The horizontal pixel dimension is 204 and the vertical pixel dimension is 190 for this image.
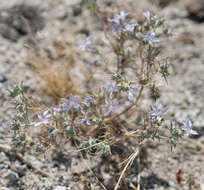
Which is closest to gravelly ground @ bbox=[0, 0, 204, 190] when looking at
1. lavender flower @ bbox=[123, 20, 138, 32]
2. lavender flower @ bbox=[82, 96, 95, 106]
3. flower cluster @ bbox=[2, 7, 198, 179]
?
flower cluster @ bbox=[2, 7, 198, 179]

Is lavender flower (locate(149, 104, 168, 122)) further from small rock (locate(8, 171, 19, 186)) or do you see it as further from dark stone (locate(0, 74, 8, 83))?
dark stone (locate(0, 74, 8, 83))

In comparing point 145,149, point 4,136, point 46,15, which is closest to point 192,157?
point 145,149

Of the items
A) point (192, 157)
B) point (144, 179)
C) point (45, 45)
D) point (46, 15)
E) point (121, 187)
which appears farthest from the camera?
point (46, 15)

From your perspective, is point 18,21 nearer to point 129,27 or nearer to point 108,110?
point 129,27

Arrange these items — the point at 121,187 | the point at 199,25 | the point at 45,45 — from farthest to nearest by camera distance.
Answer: the point at 199,25, the point at 45,45, the point at 121,187

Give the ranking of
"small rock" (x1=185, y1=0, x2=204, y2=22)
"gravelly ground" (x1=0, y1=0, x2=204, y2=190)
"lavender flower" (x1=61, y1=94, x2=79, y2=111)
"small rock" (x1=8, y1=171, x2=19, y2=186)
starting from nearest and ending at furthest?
"lavender flower" (x1=61, y1=94, x2=79, y2=111), "small rock" (x1=8, y1=171, x2=19, y2=186), "gravelly ground" (x1=0, y1=0, x2=204, y2=190), "small rock" (x1=185, y1=0, x2=204, y2=22)

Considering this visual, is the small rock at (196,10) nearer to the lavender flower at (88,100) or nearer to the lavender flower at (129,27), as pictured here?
the lavender flower at (129,27)

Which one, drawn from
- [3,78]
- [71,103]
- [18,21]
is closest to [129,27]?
[71,103]

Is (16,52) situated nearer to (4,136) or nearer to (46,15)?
(46,15)
